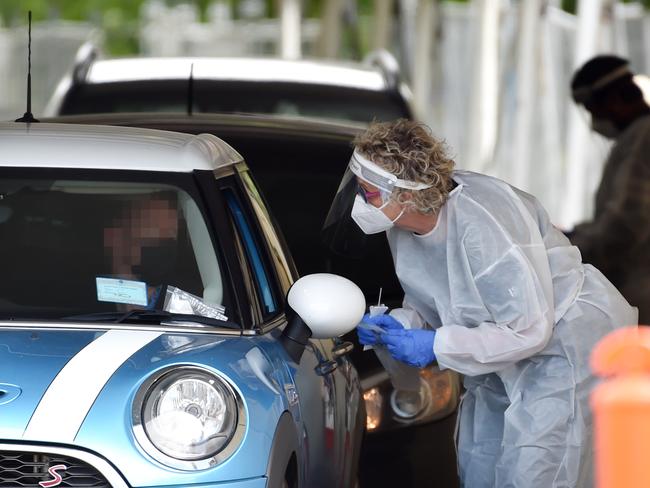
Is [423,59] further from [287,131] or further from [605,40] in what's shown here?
[287,131]

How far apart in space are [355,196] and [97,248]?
835 millimetres

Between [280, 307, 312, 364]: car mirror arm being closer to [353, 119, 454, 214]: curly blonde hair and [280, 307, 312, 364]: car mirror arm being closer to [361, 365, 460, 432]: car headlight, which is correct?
[353, 119, 454, 214]: curly blonde hair

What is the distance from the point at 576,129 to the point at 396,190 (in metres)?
10.7

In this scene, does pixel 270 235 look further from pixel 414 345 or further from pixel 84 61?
pixel 84 61

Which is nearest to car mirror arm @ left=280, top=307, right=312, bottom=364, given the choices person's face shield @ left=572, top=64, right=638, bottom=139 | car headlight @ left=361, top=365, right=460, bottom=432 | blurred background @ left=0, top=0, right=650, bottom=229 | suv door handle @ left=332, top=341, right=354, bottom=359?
suv door handle @ left=332, top=341, right=354, bottom=359

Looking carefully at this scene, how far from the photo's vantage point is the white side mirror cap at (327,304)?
15.8 ft

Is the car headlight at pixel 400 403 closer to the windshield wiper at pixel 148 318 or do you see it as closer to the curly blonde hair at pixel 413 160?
the curly blonde hair at pixel 413 160

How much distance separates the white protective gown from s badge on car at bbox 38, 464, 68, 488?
1.47 meters

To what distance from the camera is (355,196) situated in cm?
548

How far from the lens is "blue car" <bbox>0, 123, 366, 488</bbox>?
4.33m

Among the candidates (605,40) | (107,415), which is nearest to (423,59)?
(605,40)

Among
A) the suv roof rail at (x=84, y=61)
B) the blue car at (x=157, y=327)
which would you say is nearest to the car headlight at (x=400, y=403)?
the blue car at (x=157, y=327)

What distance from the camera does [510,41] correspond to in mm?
19328

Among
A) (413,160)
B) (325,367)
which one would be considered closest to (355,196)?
(413,160)
